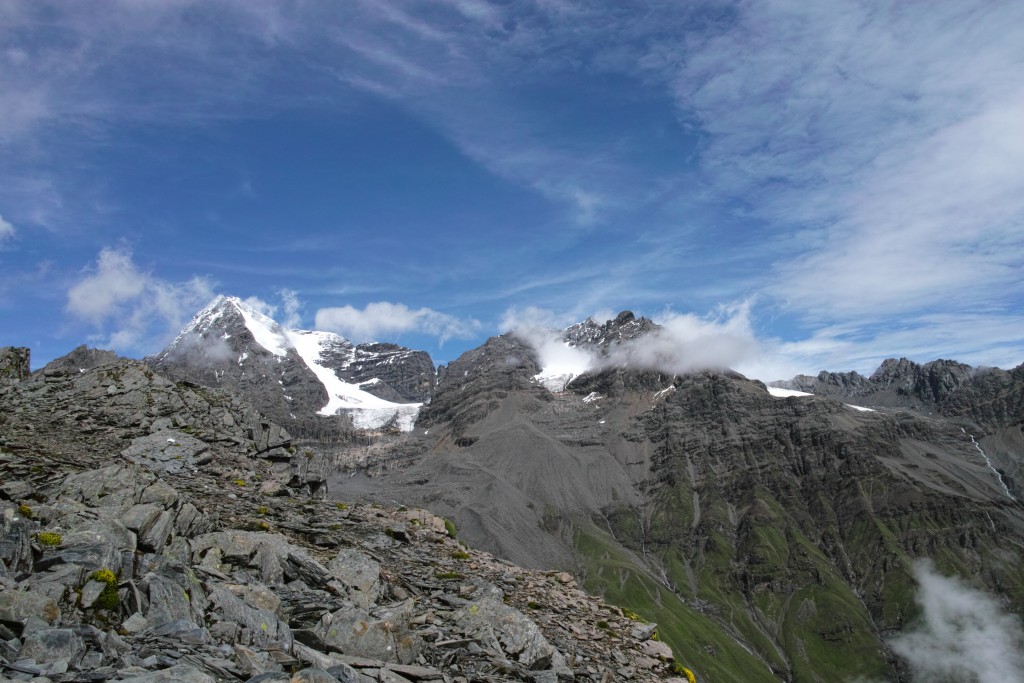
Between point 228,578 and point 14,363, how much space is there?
51.0 m

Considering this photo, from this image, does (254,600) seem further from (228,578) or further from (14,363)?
(14,363)

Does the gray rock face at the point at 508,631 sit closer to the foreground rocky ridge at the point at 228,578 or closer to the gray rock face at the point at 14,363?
the foreground rocky ridge at the point at 228,578

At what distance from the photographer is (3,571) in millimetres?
17219

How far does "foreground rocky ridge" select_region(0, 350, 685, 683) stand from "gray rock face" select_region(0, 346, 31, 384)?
44.0 ft

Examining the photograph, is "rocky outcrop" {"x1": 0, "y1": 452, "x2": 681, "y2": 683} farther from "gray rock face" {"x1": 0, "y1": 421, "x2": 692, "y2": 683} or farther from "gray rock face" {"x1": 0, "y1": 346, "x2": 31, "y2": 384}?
"gray rock face" {"x1": 0, "y1": 346, "x2": 31, "y2": 384}

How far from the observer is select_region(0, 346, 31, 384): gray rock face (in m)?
57.5

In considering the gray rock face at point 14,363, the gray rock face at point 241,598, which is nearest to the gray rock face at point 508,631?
the gray rock face at point 241,598

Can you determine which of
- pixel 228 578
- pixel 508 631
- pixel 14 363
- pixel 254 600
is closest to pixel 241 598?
pixel 254 600

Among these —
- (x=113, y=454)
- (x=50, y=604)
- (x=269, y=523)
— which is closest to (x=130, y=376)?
(x=113, y=454)

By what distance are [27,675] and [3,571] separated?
18.4ft

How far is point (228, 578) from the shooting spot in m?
23.8

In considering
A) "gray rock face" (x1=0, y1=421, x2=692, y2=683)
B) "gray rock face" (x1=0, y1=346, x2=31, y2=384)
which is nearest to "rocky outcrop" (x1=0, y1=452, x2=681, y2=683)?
"gray rock face" (x1=0, y1=421, x2=692, y2=683)

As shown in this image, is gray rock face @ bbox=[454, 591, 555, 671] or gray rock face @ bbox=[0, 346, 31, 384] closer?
gray rock face @ bbox=[454, 591, 555, 671]

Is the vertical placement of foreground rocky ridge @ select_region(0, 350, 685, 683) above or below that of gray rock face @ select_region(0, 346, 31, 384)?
below
